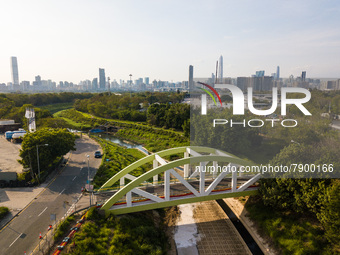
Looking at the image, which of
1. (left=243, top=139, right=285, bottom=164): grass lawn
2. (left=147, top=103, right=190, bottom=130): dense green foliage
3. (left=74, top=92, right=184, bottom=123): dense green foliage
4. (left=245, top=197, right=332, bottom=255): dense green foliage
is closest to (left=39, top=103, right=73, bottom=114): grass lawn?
(left=74, top=92, right=184, bottom=123): dense green foliage

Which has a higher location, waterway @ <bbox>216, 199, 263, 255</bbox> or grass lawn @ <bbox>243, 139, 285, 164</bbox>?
grass lawn @ <bbox>243, 139, 285, 164</bbox>

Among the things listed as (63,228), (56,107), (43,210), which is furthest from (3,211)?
(56,107)

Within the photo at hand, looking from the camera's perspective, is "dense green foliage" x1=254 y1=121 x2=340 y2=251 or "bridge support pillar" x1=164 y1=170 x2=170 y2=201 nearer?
"dense green foliage" x1=254 y1=121 x2=340 y2=251

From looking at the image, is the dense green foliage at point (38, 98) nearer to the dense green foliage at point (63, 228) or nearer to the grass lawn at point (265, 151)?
the dense green foliage at point (63, 228)

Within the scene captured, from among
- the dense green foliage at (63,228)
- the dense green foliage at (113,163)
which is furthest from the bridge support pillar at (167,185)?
the dense green foliage at (113,163)

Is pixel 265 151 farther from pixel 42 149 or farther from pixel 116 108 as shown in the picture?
pixel 116 108

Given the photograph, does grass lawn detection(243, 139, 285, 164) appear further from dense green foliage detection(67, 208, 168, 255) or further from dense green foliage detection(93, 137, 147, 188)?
dense green foliage detection(67, 208, 168, 255)

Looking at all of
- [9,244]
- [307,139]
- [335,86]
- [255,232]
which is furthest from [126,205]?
[335,86]

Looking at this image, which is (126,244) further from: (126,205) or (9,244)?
(9,244)
